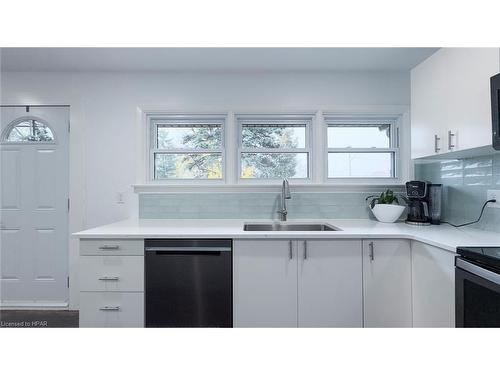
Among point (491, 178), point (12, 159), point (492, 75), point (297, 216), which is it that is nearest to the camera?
point (492, 75)

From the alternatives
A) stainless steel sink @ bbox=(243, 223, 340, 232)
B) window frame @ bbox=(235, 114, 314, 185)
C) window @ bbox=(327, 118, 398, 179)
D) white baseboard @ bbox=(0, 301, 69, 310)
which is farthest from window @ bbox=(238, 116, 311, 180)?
white baseboard @ bbox=(0, 301, 69, 310)

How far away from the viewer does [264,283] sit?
192cm

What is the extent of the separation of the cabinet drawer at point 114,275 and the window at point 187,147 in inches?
40.8

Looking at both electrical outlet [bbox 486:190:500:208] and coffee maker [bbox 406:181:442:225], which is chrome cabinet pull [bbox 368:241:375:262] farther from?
electrical outlet [bbox 486:190:500:208]

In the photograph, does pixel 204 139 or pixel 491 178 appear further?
pixel 204 139

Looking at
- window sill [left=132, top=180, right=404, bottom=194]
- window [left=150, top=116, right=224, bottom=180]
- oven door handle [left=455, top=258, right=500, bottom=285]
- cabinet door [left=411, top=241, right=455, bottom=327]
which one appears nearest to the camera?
oven door handle [left=455, top=258, right=500, bottom=285]

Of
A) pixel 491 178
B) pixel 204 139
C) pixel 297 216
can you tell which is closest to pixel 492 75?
pixel 491 178

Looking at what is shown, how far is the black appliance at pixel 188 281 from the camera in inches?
74.9

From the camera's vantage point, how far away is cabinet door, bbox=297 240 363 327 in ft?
6.23

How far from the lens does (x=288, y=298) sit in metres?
1.91

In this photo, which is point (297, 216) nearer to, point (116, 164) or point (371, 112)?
point (371, 112)

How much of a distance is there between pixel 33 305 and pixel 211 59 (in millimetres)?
2836

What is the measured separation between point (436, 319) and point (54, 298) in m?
3.15

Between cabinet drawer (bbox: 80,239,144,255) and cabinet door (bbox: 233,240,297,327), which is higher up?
cabinet drawer (bbox: 80,239,144,255)
